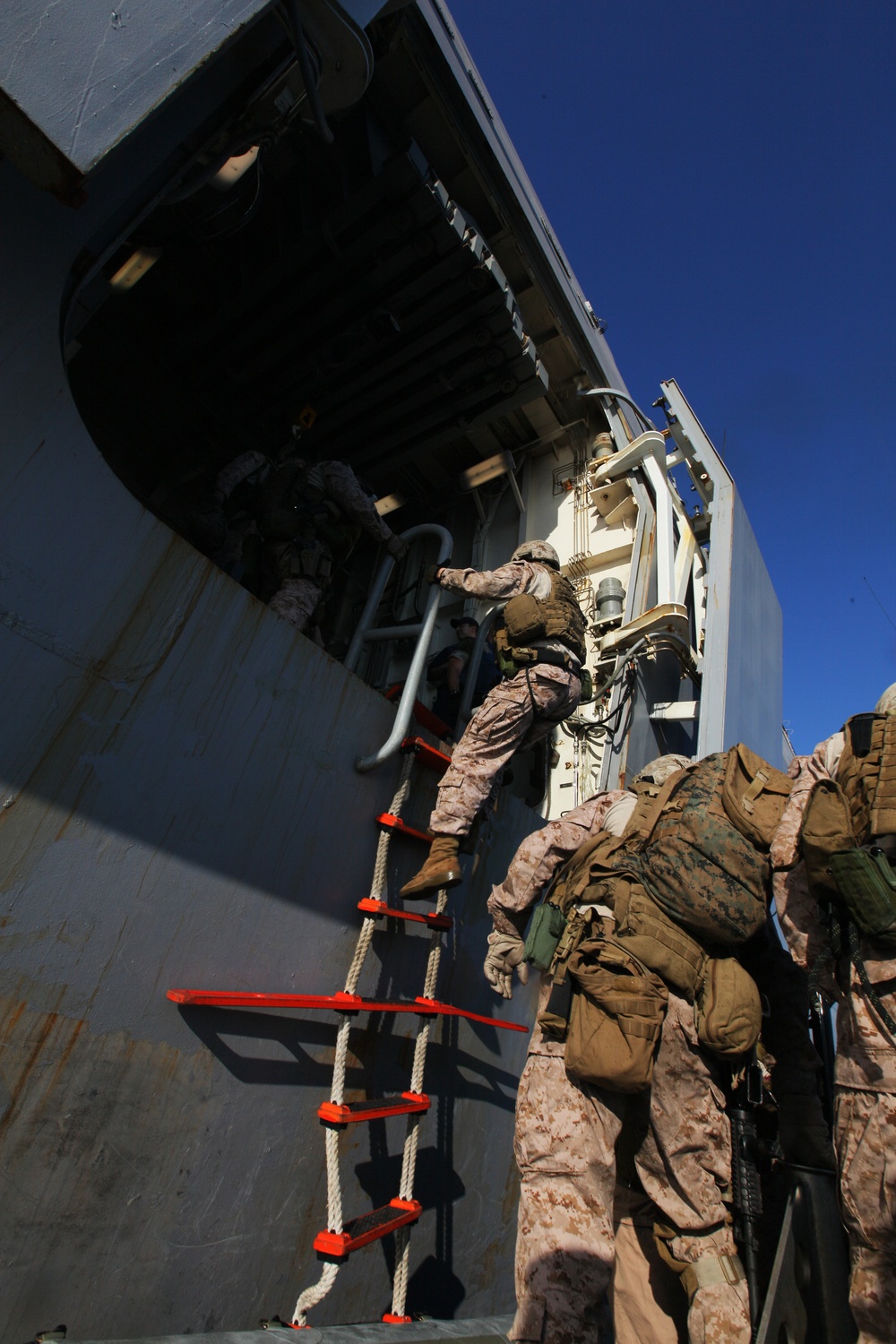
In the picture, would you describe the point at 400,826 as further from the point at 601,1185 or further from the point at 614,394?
the point at 614,394

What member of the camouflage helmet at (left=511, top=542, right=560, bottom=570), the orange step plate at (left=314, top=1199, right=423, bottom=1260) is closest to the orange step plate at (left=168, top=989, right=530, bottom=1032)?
the orange step plate at (left=314, top=1199, right=423, bottom=1260)

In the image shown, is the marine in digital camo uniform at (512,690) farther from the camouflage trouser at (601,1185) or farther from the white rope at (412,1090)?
the camouflage trouser at (601,1185)

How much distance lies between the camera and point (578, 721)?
173 inches

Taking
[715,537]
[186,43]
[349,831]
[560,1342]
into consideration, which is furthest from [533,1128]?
[715,537]

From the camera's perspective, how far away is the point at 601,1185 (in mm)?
1942

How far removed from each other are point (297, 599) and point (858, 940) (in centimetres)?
299

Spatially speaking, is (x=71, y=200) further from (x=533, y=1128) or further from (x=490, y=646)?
(x=490, y=646)

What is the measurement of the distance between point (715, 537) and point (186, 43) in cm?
394

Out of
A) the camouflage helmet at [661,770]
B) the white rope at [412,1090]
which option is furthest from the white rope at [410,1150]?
the camouflage helmet at [661,770]

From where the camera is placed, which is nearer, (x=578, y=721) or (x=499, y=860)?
(x=499, y=860)

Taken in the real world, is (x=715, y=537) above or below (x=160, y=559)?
above

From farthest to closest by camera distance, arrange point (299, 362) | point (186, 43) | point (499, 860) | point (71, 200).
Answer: point (299, 362), point (499, 860), point (186, 43), point (71, 200)

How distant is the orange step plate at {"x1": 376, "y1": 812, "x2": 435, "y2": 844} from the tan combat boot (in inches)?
5.2

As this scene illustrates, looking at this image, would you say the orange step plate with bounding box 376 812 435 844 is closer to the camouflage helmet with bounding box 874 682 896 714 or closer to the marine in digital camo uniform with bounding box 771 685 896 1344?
the marine in digital camo uniform with bounding box 771 685 896 1344
